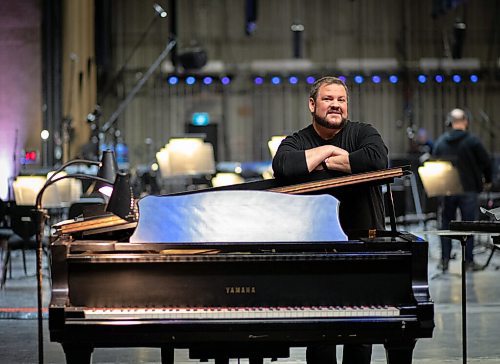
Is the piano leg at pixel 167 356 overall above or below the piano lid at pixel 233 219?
below

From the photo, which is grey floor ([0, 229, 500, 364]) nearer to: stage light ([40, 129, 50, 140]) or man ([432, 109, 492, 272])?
man ([432, 109, 492, 272])

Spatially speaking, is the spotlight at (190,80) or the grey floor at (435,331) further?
the spotlight at (190,80)

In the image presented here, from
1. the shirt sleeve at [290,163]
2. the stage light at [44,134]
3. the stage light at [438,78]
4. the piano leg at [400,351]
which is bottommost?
the piano leg at [400,351]

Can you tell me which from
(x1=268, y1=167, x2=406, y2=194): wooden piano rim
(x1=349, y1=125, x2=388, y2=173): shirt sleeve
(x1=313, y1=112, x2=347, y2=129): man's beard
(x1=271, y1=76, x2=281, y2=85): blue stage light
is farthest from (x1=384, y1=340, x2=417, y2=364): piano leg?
(x1=271, y1=76, x2=281, y2=85): blue stage light

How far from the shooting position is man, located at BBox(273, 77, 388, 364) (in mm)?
4156

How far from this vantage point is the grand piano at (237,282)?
11.8 ft

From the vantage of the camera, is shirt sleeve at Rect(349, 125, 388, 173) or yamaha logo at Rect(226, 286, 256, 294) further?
shirt sleeve at Rect(349, 125, 388, 173)

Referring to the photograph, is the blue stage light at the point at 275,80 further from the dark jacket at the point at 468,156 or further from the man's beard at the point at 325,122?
the man's beard at the point at 325,122

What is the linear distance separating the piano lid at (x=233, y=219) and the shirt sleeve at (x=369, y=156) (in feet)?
1.12

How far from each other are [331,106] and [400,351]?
1106mm

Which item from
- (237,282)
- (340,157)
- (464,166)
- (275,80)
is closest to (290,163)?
(340,157)

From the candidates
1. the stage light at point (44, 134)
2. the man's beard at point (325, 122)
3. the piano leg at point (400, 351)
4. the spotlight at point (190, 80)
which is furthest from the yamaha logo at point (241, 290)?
the spotlight at point (190, 80)

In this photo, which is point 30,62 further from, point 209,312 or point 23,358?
point 209,312

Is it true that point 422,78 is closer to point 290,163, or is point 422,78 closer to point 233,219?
point 290,163
